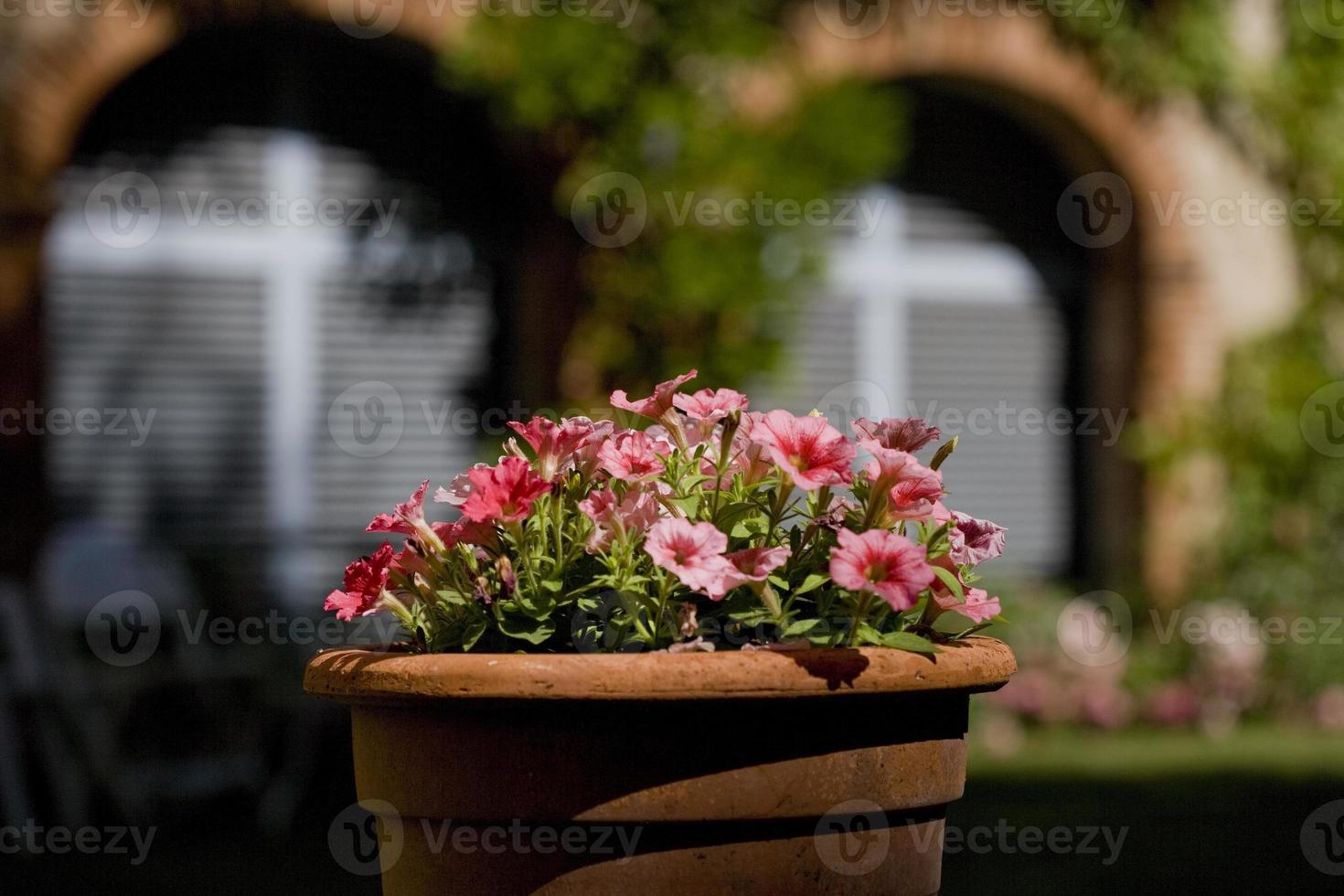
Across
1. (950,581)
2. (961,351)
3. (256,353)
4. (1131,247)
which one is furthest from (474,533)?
(1131,247)

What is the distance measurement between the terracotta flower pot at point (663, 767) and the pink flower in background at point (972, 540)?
19 cm

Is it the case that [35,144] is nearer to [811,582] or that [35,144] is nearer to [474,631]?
[474,631]

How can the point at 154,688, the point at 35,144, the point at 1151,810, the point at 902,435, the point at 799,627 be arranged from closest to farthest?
1. the point at 799,627
2. the point at 902,435
3. the point at 1151,810
4. the point at 154,688
5. the point at 35,144

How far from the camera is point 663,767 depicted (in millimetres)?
1691

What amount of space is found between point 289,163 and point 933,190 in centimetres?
344

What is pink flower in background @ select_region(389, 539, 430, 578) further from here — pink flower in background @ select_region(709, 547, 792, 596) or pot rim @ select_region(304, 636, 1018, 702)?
pink flower in background @ select_region(709, 547, 792, 596)

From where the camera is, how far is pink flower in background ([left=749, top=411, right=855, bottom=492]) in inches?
71.1

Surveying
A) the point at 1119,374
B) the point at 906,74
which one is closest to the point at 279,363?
the point at 906,74

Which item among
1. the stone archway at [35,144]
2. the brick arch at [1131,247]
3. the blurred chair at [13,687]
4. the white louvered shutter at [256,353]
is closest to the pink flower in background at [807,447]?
the blurred chair at [13,687]

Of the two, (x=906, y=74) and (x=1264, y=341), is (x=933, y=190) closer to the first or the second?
(x=906, y=74)

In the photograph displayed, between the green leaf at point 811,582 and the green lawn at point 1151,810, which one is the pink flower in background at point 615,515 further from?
the green lawn at point 1151,810

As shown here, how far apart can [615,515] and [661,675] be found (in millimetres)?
234

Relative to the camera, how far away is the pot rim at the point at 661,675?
5.48 feet

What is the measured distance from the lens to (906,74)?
7.89 metres
